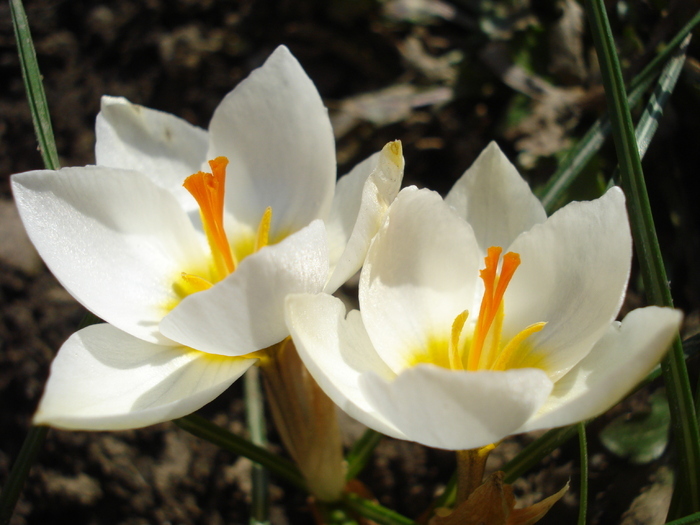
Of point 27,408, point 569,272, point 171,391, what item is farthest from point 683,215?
point 27,408

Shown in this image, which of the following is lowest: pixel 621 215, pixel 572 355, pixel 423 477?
pixel 423 477

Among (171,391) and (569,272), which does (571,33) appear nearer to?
(569,272)

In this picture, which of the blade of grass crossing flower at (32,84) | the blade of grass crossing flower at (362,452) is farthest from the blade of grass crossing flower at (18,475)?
the blade of grass crossing flower at (362,452)

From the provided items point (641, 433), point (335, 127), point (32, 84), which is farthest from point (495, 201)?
point (335, 127)

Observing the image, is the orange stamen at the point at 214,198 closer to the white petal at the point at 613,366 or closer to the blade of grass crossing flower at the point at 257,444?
the blade of grass crossing flower at the point at 257,444

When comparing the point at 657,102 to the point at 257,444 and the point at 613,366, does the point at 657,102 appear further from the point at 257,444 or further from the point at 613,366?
the point at 257,444
